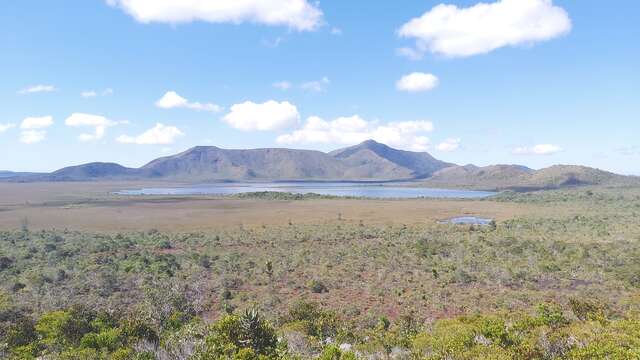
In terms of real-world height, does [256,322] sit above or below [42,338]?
above

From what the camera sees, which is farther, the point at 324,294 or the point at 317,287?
the point at 317,287

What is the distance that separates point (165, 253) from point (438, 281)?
108ft

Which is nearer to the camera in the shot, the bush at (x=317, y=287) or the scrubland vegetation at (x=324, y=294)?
the scrubland vegetation at (x=324, y=294)

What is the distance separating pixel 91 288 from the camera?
34.8m

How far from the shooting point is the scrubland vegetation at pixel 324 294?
707 inches

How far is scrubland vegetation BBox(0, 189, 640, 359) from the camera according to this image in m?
18.0

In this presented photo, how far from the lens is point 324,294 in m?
35.7

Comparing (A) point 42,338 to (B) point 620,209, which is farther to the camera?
(B) point 620,209

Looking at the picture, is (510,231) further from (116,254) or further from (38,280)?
(38,280)

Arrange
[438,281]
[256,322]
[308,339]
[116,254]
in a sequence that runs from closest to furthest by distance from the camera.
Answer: [256,322] < [308,339] < [438,281] < [116,254]

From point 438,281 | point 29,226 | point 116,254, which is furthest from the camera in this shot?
point 29,226

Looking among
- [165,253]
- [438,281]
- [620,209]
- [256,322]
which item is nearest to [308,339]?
[256,322]

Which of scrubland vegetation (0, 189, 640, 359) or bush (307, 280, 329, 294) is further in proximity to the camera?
bush (307, 280, 329, 294)

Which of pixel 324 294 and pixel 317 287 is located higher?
pixel 317 287
